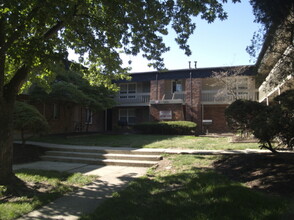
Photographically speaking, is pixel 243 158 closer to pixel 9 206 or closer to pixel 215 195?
pixel 215 195

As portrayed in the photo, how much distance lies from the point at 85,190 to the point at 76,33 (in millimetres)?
5065

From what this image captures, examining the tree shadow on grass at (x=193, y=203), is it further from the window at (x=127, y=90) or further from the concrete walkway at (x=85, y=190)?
the window at (x=127, y=90)

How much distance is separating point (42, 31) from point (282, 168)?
695 cm

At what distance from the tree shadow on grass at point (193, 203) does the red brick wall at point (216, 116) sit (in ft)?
58.8

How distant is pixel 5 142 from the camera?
5793 mm

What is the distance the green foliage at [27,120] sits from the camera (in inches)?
399

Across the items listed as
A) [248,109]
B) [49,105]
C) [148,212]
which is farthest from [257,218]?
[49,105]

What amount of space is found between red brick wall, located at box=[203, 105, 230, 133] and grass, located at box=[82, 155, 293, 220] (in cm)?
1751

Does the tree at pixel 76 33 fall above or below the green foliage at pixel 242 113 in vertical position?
above

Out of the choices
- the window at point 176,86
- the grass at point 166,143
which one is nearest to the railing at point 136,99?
the window at point 176,86

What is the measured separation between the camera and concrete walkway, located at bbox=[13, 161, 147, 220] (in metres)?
4.42

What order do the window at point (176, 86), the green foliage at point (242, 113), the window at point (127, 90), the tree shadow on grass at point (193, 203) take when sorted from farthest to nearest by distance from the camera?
1. the window at point (127, 90)
2. the window at point (176, 86)
3. the green foliage at point (242, 113)
4. the tree shadow on grass at point (193, 203)

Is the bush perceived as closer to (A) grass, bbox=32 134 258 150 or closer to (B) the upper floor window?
(B) the upper floor window

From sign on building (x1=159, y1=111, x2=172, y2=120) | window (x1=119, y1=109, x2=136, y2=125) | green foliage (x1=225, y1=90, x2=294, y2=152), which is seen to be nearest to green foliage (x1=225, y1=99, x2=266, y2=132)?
green foliage (x1=225, y1=90, x2=294, y2=152)
